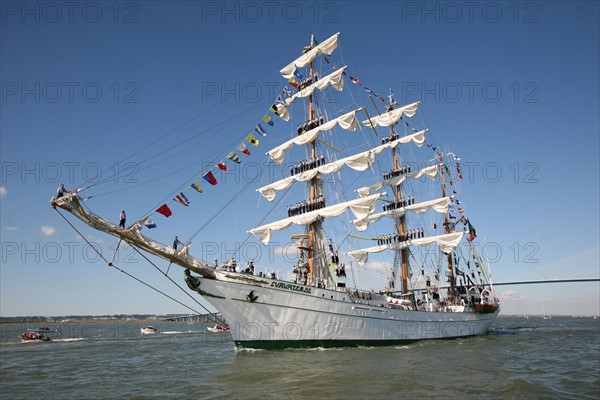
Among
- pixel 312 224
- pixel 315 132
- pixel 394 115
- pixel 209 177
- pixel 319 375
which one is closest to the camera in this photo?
pixel 319 375

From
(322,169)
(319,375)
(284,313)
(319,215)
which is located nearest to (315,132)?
(322,169)

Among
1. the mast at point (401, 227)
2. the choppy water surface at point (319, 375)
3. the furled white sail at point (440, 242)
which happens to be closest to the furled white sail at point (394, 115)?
the mast at point (401, 227)

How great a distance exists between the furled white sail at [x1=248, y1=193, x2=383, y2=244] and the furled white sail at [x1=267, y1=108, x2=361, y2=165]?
21.7 ft

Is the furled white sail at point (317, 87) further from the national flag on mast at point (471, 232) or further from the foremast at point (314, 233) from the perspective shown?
the national flag on mast at point (471, 232)

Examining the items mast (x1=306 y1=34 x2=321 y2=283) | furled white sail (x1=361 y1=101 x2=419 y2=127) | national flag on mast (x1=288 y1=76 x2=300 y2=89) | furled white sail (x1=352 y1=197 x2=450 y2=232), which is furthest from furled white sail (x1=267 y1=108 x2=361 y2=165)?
furled white sail (x1=352 y1=197 x2=450 y2=232)

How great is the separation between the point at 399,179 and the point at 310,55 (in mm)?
17038

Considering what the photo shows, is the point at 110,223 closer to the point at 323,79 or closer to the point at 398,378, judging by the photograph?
the point at 398,378

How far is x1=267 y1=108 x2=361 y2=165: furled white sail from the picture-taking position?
3469 centimetres

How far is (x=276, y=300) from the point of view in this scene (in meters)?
25.5

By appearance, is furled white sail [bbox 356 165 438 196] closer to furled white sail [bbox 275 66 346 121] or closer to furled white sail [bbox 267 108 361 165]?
furled white sail [bbox 267 108 361 165]

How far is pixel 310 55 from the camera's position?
3669 centimetres

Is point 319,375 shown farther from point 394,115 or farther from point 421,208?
point 394,115

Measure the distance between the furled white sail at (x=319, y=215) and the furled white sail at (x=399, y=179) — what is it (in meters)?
12.3

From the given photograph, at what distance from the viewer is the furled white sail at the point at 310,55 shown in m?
36.0
